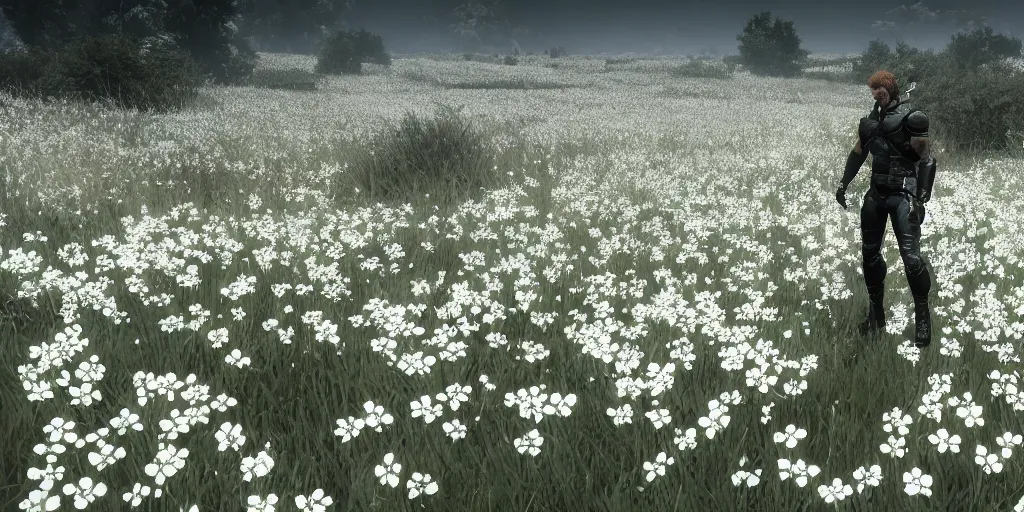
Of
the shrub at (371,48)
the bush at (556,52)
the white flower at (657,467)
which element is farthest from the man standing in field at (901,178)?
the bush at (556,52)

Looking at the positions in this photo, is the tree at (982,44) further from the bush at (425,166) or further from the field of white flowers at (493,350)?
the bush at (425,166)

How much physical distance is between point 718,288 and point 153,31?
39713 millimetres

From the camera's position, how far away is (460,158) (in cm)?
1145

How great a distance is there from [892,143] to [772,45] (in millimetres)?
72305

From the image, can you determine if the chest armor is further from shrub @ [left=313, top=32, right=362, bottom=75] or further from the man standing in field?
shrub @ [left=313, top=32, right=362, bottom=75]

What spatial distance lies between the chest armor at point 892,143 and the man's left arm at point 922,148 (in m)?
0.05

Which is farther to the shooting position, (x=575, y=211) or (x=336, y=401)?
(x=575, y=211)

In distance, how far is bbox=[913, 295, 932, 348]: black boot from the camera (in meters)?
4.55

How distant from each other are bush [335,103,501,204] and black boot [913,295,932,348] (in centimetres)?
642

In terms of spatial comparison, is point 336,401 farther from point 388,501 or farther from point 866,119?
point 866,119

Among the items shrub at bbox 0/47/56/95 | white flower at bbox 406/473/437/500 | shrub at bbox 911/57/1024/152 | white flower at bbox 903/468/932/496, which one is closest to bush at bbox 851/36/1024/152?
shrub at bbox 911/57/1024/152

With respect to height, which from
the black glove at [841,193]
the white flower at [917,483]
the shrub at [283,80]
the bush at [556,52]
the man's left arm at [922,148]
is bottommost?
the bush at [556,52]

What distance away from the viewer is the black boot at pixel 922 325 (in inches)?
179

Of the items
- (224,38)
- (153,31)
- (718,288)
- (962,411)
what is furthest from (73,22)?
(962,411)
